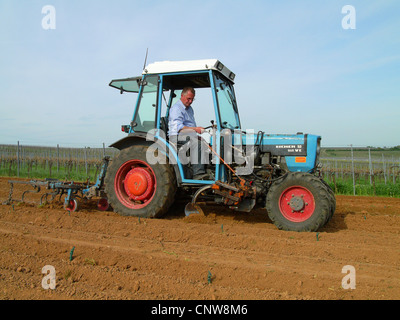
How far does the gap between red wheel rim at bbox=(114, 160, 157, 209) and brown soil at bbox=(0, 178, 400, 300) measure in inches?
14.0

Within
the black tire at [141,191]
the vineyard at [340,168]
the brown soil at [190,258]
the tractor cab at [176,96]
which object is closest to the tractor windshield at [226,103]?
the tractor cab at [176,96]

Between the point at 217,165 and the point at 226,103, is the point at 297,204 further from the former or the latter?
the point at 226,103

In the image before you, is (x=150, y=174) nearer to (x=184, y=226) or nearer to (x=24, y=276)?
(x=184, y=226)

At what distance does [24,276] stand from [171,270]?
1.39 m

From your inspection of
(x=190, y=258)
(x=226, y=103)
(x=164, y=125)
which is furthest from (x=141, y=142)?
(x=190, y=258)

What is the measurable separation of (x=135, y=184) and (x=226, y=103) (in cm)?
210

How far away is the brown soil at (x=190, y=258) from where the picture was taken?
2848 millimetres

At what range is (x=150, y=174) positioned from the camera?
5547mm

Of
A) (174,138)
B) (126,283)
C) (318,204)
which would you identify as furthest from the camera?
(174,138)

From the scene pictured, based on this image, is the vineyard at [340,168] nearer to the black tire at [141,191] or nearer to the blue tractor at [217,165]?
the blue tractor at [217,165]

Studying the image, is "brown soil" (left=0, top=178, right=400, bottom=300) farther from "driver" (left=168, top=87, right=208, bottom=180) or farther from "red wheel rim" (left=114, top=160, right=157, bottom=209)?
"driver" (left=168, top=87, right=208, bottom=180)
